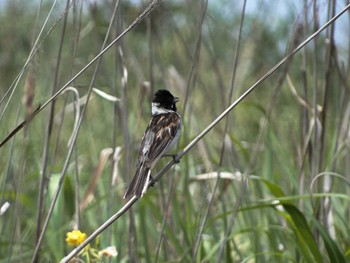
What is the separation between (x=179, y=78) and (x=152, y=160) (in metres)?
1.42

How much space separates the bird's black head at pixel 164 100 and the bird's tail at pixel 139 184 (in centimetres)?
78

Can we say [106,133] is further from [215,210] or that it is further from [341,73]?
[341,73]

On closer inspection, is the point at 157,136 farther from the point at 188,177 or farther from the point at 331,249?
the point at 331,249

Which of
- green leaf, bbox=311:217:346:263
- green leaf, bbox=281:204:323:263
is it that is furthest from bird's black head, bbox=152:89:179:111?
green leaf, bbox=311:217:346:263

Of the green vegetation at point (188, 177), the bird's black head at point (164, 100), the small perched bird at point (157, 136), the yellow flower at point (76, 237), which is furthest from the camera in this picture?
the bird's black head at point (164, 100)

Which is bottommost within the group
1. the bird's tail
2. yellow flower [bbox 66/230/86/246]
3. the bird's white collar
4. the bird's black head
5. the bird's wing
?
yellow flower [bbox 66/230/86/246]

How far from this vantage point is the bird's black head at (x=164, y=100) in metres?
3.91

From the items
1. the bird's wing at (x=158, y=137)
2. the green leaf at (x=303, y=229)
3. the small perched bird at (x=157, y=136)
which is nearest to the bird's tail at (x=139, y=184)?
the small perched bird at (x=157, y=136)

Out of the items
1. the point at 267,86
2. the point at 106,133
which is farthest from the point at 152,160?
the point at 267,86

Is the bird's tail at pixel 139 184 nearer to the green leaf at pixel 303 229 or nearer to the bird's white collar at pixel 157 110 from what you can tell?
the green leaf at pixel 303 229

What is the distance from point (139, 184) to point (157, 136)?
2.22 ft

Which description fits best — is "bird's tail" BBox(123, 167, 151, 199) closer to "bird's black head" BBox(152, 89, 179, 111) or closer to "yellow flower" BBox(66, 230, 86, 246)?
"yellow flower" BBox(66, 230, 86, 246)

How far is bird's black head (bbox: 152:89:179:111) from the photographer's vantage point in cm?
391

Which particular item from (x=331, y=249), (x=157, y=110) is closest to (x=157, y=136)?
(x=157, y=110)
